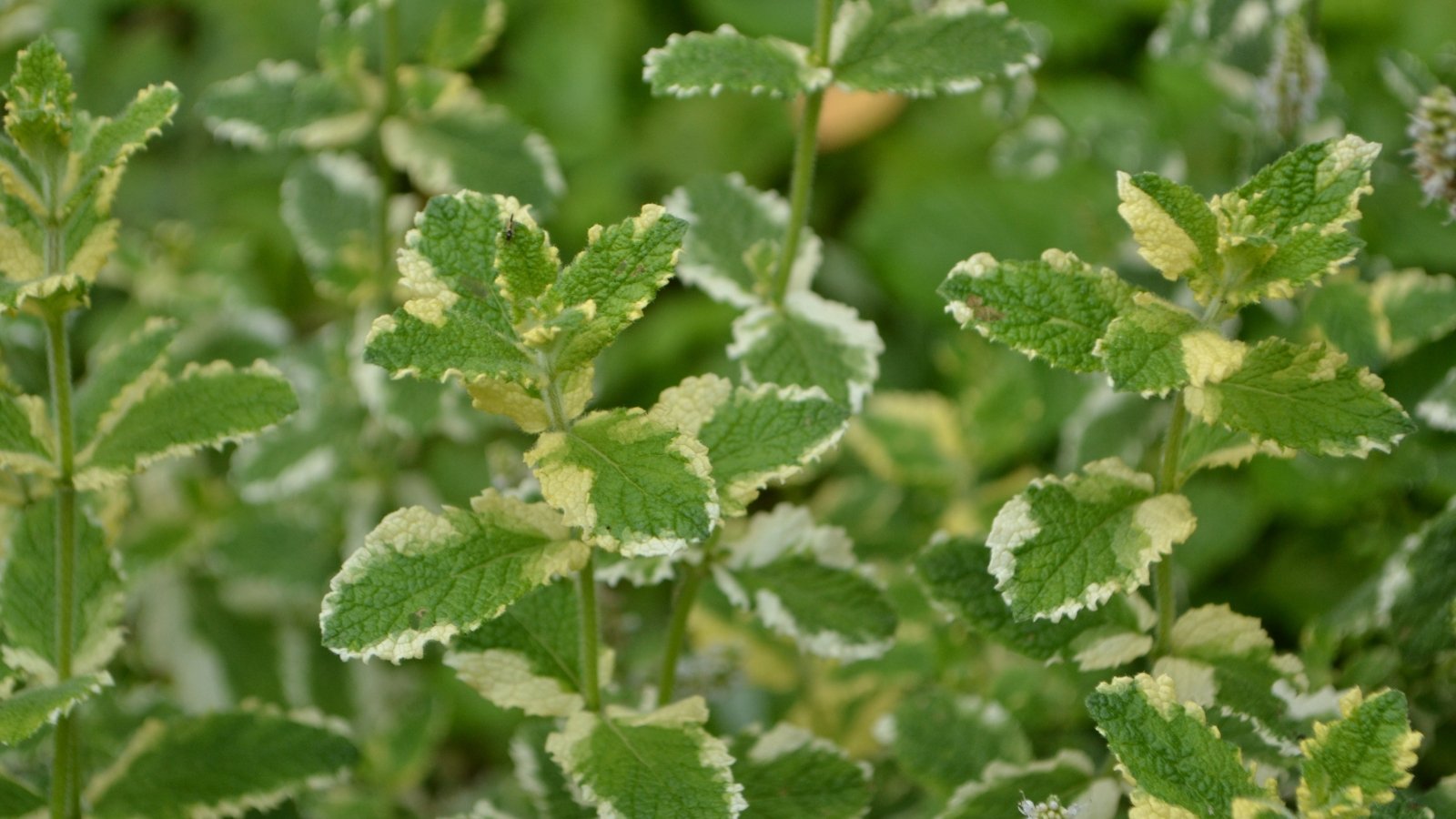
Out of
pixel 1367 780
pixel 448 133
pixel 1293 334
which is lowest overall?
pixel 1293 334

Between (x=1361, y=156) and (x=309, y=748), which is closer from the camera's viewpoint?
(x=1361, y=156)

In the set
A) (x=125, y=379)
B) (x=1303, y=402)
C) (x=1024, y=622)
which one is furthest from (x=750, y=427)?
(x=125, y=379)

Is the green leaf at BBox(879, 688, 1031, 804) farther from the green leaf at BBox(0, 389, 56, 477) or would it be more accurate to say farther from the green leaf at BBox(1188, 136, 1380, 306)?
the green leaf at BBox(0, 389, 56, 477)

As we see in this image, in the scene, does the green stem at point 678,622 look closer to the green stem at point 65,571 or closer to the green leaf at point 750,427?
the green leaf at point 750,427

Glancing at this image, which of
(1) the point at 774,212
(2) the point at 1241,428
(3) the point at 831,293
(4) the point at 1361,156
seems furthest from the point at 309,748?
(3) the point at 831,293

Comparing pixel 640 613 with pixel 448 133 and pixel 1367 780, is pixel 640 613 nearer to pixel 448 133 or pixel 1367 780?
pixel 448 133

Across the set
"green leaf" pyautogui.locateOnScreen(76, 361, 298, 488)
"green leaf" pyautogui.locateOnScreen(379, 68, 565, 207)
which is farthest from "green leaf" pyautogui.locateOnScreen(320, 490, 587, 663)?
"green leaf" pyautogui.locateOnScreen(379, 68, 565, 207)

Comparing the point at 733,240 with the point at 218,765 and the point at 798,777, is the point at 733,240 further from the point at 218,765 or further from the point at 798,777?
the point at 218,765
